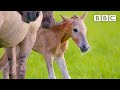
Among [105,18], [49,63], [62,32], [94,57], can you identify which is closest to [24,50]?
[49,63]

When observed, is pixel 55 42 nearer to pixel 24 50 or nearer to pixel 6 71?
pixel 24 50

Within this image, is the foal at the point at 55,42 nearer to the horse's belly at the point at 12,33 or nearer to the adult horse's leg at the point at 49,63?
the adult horse's leg at the point at 49,63

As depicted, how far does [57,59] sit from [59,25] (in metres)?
0.27

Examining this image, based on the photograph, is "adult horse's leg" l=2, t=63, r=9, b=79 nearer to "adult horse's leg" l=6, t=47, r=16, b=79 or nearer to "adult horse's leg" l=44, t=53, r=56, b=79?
"adult horse's leg" l=6, t=47, r=16, b=79

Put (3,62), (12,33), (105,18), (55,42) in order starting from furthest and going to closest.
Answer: (3,62) < (55,42) < (105,18) < (12,33)

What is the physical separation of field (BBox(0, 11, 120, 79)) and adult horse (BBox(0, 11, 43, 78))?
153mm

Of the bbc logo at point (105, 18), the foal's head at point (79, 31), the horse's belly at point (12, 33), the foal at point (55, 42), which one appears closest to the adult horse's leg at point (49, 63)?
the foal at point (55, 42)

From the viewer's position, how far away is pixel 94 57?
765 centimetres

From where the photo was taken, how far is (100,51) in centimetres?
771

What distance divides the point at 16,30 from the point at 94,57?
73cm

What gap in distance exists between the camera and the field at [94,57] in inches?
295
